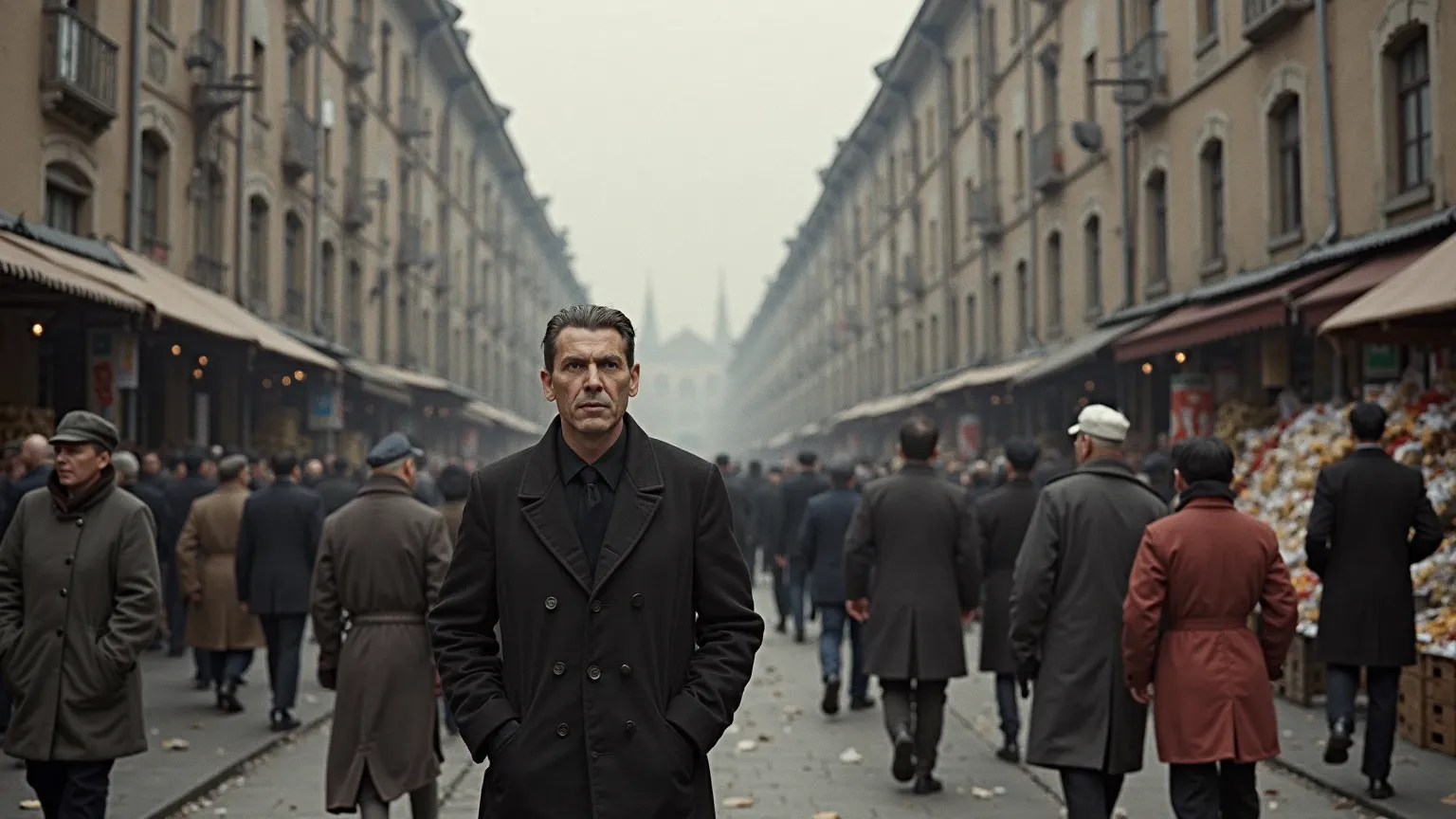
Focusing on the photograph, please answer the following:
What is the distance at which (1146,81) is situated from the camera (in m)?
19.7

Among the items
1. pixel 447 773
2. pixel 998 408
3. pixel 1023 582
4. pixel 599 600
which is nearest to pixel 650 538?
pixel 599 600

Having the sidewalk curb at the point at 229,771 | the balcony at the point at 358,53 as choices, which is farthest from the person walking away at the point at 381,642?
the balcony at the point at 358,53

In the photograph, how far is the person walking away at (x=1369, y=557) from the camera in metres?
7.94

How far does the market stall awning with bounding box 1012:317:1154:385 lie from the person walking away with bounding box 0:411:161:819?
44.5ft

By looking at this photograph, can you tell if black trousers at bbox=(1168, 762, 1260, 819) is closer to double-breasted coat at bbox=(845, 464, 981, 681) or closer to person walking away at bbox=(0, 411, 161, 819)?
double-breasted coat at bbox=(845, 464, 981, 681)

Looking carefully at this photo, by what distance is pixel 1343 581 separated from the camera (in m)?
8.12

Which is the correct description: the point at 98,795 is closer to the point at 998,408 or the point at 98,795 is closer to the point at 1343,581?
the point at 1343,581

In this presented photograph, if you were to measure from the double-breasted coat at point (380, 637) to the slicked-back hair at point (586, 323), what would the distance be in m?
3.10

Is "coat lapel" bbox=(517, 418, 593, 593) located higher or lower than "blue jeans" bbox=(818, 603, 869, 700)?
higher

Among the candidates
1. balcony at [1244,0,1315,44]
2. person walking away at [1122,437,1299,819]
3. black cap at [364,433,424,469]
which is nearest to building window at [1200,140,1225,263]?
balcony at [1244,0,1315,44]

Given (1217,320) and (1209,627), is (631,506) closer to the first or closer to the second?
(1209,627)

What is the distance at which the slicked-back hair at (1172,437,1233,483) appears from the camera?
5.83 metres

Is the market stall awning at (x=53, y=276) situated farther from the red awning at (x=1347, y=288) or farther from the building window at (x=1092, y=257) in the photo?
the building window at (x=1092, y=257)

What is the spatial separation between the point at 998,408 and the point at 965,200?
6316mm
